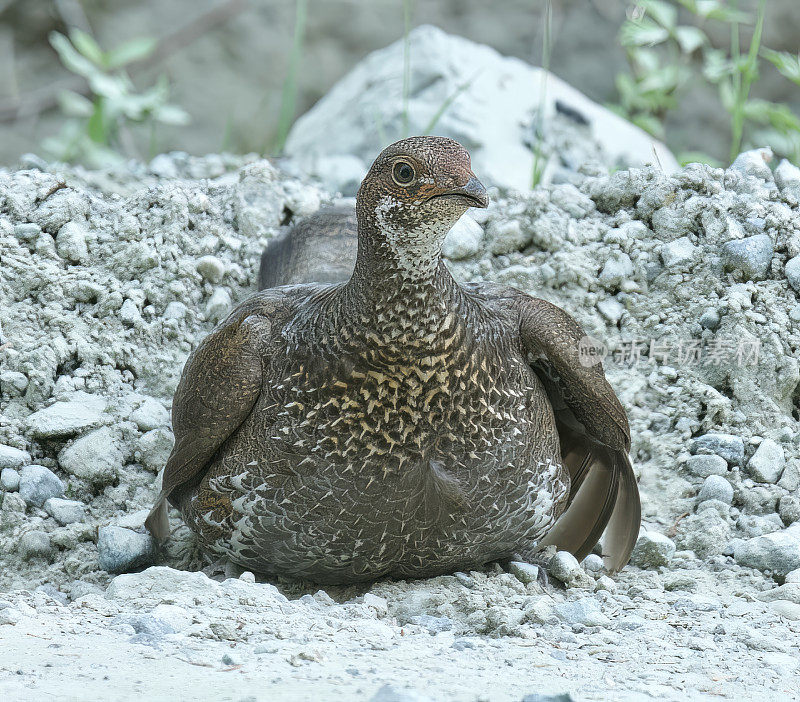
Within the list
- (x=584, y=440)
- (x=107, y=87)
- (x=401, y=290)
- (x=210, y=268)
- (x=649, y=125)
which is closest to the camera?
(x=401, y=290)

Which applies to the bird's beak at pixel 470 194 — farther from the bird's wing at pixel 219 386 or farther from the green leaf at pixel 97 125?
the green leaf at pixel 97 125

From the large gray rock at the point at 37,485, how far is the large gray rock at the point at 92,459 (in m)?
0.10

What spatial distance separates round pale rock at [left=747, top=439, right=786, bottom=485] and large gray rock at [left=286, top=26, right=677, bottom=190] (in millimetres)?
2351

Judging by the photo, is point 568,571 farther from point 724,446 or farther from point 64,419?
point 64,419

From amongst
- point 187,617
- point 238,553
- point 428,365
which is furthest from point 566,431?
point 187,617

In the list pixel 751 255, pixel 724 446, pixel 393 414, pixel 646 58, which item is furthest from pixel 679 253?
pixel 646 58

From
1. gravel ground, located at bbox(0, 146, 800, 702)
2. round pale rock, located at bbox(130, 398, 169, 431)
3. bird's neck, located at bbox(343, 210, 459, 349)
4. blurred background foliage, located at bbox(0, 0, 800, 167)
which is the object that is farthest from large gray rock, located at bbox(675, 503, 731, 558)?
blurred background foliage, located at bbox(0, 0, 800, 167)

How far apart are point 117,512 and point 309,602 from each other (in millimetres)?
1173

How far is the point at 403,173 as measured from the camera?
309 cm

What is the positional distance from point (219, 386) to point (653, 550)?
1752 millimetres

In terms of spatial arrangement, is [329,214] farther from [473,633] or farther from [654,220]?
[473,633]

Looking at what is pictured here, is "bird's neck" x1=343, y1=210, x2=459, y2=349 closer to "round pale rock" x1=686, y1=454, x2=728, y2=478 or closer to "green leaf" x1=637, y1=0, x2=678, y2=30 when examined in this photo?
"round pale rock" x1=686, y1=454, x2=728, y2=478

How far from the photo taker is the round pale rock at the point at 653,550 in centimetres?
390

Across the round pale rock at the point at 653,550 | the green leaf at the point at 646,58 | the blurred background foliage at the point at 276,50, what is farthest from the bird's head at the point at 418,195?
the blurred background foliage at the point at 276,50
